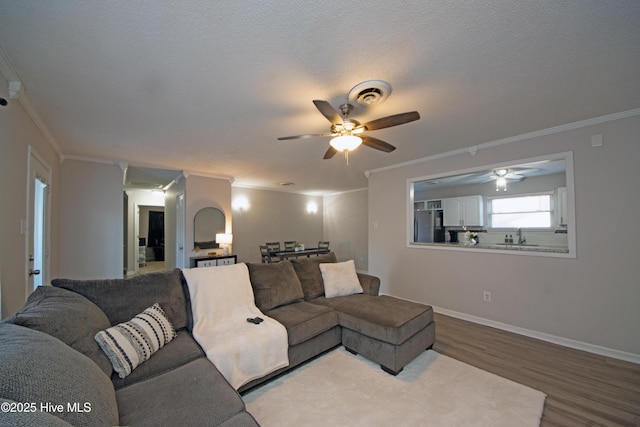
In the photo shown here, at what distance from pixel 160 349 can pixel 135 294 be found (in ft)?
1.71

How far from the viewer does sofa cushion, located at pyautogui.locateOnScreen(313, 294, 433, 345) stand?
2.23 meters

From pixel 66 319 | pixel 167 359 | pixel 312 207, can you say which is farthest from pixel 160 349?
pixel 312 207

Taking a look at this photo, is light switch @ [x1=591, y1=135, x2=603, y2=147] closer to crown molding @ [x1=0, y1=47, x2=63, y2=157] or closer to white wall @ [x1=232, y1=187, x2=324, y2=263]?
crown molding @ [x1=0, y1=47, x2=63, y2=157]

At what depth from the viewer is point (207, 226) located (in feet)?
17.7

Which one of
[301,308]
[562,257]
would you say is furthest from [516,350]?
[301,308]

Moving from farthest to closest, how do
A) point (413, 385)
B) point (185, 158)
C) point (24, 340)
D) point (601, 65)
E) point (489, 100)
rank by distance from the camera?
point (185, 158) < point (489, 100) < point (413, 385) < point (601, 65) < point (24, 340)

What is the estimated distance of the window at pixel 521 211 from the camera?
17.4 ft

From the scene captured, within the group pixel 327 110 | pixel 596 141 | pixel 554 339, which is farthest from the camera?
pixel 554 339

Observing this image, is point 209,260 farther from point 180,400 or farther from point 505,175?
point 505,175

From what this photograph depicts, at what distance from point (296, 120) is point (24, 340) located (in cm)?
242

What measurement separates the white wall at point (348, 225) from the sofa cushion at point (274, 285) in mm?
4764

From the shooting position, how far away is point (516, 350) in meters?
2.68

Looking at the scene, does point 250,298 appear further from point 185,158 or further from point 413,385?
point 185,158

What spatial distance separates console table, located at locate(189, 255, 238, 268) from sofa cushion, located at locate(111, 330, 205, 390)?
328 centimetres
